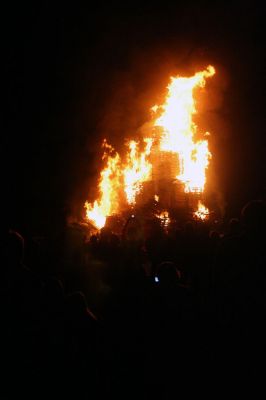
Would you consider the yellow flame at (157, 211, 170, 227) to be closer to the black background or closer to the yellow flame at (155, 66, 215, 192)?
the yellow flame at (155, 66, 215, 192)

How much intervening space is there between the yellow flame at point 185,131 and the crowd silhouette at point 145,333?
8.23 meters

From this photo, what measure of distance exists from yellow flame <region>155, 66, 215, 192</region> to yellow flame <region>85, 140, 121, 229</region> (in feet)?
5.37

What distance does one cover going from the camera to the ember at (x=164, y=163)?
1140 centimetres

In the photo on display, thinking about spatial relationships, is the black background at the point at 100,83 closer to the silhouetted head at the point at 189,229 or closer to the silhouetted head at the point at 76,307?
the silhouetted head at the point at 189,229

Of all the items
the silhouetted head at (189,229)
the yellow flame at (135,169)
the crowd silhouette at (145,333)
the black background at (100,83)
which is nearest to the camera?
the crowd silhouette at (145,333)

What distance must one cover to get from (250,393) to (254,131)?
28.7 feet

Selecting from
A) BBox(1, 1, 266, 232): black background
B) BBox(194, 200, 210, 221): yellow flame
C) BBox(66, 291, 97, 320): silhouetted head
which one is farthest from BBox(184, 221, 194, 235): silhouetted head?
BBox(1, 1, 266, 232): black background

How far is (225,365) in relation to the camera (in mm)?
3057

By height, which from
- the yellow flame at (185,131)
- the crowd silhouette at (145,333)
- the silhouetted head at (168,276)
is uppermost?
the yellow flame at (185,131)

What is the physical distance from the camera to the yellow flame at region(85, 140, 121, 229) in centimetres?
1139

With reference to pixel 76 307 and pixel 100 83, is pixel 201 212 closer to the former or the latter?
pixel 100 83

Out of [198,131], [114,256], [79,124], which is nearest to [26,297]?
[114,256]

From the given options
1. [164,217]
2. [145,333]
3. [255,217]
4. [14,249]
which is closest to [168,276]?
[145,333]

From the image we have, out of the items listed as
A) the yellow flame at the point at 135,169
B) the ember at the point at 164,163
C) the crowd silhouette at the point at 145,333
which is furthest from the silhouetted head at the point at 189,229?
the yellow flame at the point at 135,169
